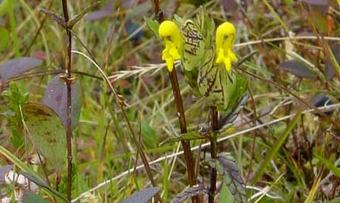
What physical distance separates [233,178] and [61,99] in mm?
265

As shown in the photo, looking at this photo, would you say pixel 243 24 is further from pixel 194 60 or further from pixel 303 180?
pixel 194 60

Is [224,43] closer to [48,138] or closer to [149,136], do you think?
[48,138]

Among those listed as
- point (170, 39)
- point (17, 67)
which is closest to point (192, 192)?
point (170, 39)

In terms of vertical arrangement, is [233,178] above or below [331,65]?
below

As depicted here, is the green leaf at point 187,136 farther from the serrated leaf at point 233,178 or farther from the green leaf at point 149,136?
the green leaf at point 149,136

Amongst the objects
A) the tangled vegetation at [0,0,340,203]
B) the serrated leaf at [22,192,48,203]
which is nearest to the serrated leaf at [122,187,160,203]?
the tangled vegetation at [0,0,340,203]

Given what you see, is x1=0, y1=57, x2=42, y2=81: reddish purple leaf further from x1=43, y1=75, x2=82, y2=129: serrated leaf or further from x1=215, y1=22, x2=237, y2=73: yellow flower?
x1=215, y1=22, x2=237, y2=73: yellow flower

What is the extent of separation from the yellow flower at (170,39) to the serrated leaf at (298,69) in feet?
1.63

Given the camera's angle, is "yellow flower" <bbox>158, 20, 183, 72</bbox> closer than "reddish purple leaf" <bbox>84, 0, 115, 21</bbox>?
Yes

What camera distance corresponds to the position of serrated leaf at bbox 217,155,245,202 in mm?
917

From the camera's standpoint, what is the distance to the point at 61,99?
1.06 meters

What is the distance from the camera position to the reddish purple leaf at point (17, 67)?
1.15 metres

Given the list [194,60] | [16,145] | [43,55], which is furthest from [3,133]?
[43,55]

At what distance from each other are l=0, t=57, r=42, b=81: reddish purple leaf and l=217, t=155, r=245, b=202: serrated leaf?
342mm
